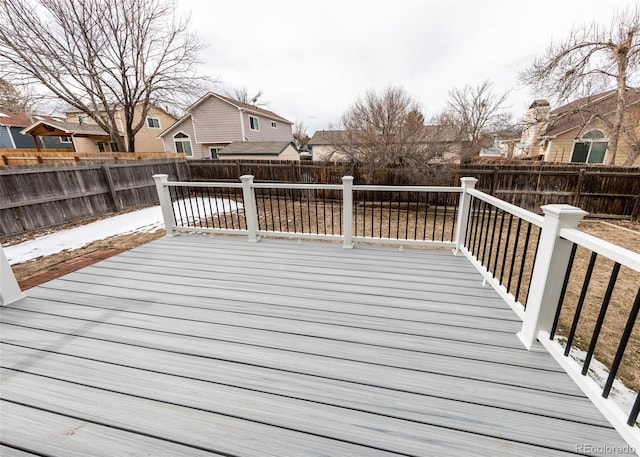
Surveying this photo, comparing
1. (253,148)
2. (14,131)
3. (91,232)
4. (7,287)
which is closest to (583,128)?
(253,148)

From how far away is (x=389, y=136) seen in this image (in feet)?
25.8

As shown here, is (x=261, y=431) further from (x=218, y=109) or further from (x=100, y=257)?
(x=218, y=109)

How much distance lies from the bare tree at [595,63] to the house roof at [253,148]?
11900 mm

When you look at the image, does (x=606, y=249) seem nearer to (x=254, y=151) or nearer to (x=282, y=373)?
(x=282, y=373)

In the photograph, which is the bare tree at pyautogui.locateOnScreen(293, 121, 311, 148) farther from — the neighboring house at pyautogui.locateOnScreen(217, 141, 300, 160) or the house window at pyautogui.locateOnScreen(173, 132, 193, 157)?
the neighboring house at pyautogui.locateOnScreen(217, 141, 300, 160)

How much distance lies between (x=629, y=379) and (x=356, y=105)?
823cm

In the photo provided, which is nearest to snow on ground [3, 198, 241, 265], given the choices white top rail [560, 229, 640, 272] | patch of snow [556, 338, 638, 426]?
white top rail [560, 229, 640, 272]

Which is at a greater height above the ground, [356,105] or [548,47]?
[548,47]

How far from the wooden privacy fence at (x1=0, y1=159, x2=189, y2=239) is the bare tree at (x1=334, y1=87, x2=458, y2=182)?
6594 mm

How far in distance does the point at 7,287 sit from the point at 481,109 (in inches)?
906

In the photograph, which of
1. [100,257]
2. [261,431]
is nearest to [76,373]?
[261,431]

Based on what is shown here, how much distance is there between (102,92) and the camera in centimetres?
1158

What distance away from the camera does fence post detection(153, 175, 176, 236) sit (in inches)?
157

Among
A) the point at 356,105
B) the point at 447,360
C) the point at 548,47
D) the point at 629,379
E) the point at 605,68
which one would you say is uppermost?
the point at 548,47
